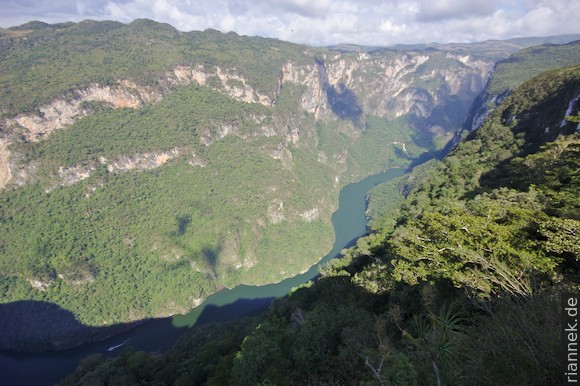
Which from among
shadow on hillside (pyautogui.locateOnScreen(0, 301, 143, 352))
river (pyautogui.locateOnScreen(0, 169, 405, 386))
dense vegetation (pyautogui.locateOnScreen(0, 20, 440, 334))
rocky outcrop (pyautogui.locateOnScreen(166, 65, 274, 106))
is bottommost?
river (pyautogui.locateOnScreen(0, 169, 405, 386))

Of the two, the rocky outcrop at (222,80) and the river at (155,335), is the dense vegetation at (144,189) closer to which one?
the rocky outcrop at (222,80)

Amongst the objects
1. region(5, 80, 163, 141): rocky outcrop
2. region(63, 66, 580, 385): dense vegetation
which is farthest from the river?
region(5, 80, 163, 141): rocky outcrop

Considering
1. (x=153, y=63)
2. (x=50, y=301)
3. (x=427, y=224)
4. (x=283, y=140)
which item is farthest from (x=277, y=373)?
(x=153, y=63)

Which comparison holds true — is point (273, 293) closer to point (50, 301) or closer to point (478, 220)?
point (50, 301)

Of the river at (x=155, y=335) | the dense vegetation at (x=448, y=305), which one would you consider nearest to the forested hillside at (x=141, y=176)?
the river at (x=155, y=335)

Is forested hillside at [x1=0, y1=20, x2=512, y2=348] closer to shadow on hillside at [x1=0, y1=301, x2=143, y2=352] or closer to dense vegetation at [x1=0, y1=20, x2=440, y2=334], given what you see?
dense vegetation at [x1=0, y1=20, x2=440, y2=334]

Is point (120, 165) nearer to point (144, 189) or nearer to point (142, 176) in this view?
point (142, 176)

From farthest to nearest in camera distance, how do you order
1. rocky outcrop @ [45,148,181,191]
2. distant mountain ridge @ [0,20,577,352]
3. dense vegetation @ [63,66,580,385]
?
rocky outcrop @ [45,148,181,191] < distant mountain ridge @ [0,20,577,352] < dense vegetation @ [63,66,580,385]
